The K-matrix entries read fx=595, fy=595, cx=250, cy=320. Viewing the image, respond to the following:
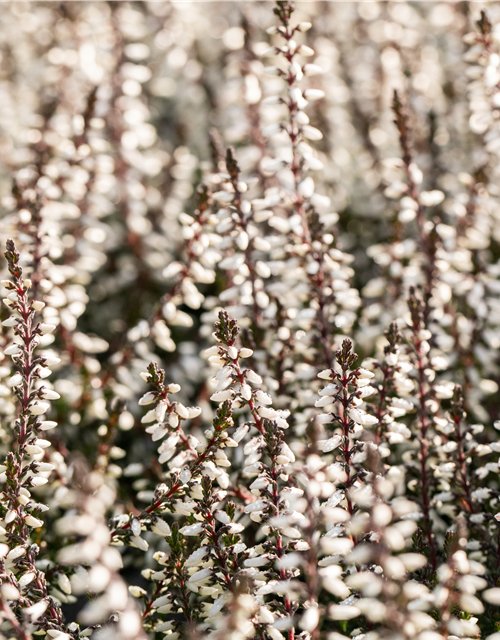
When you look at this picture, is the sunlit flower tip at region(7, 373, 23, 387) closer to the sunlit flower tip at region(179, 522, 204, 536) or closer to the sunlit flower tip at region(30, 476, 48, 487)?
the sunlit flower tip at region(30, 476, 48, 487)

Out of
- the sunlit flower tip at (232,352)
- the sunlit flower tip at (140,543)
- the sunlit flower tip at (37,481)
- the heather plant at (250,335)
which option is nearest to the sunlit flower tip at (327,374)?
the heather plant at (250,335)

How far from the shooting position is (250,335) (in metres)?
1.80

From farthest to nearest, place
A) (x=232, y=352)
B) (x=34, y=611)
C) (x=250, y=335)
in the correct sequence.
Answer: (x=250, y=335), (x=232, y=352), (x=34, y=611)

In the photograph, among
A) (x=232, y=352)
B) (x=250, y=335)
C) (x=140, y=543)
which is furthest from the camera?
(x=250, y=335)

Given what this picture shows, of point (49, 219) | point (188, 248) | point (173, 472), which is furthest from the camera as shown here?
point (49, 219)

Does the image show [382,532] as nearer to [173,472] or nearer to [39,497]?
[173,472]

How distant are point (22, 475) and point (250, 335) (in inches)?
29.1

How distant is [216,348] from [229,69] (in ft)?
6.32

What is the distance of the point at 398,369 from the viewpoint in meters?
1.59

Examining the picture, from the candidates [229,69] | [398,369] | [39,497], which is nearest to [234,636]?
A: [398,369]

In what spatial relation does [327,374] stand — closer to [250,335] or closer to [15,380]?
[250,335]

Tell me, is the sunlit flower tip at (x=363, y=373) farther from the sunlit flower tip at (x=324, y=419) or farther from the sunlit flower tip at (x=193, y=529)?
the sunlit flower tip at (x=193, y=529)

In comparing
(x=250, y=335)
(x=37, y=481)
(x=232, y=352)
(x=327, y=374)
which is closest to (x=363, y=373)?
(x=327, y=374)

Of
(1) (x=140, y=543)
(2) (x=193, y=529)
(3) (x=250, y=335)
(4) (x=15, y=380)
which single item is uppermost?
(4) (x=15, y=380)
